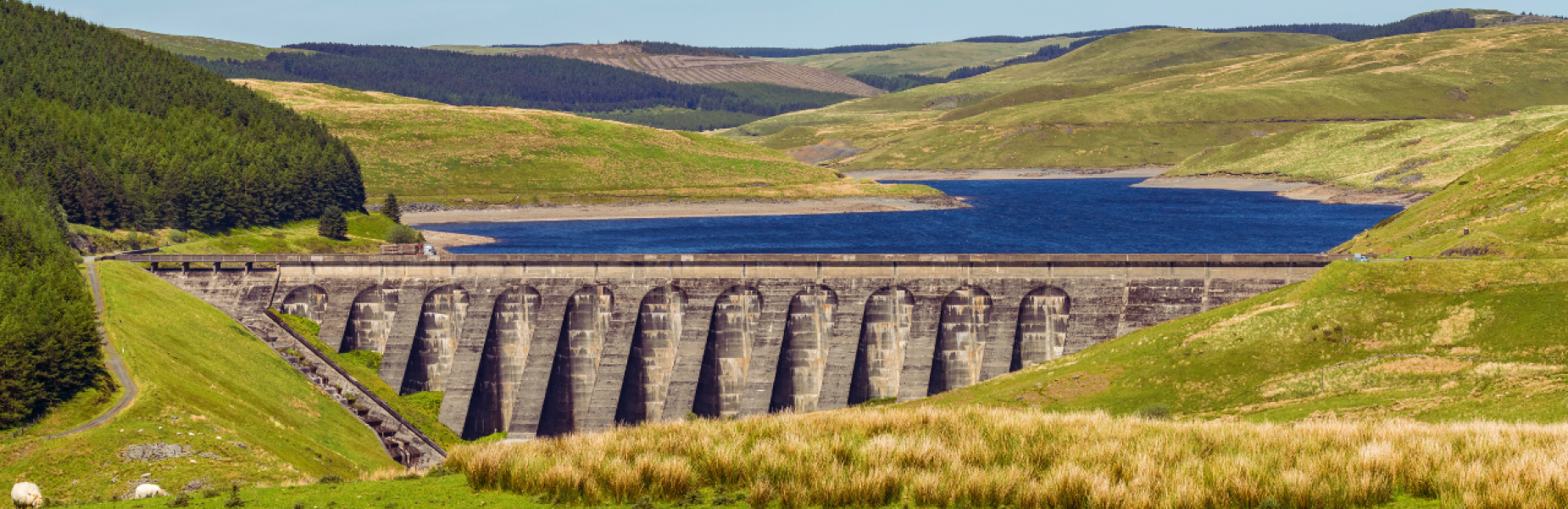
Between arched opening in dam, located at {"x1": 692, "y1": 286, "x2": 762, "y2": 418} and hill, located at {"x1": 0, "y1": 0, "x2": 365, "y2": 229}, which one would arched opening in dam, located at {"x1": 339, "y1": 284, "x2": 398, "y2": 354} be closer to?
arched opening in dam, located at {"x1": 692, "y1": 286, "x2": 762, "y2": 418}

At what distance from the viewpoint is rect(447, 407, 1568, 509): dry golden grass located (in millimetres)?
26766

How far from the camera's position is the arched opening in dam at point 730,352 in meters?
71.4

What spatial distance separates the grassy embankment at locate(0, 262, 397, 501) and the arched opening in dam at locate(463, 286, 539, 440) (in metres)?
10.7

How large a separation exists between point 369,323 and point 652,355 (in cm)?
2028

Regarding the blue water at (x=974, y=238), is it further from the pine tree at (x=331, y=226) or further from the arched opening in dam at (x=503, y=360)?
the arched opening in dam at (x=503, y=360)

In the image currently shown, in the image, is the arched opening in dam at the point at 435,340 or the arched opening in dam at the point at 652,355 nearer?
the arched opening in dam at the point at 652,355

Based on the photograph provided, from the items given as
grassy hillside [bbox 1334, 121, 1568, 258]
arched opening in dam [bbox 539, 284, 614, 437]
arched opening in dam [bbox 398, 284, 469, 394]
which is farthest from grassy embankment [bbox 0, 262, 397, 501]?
grassy hillside [bbox 1334, 121, 1568, 258]

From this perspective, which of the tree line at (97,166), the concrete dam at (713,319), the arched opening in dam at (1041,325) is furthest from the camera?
the arched opening in dam at (1041,325)

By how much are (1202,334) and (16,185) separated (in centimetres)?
9742

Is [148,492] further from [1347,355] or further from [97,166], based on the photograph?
[97,166]

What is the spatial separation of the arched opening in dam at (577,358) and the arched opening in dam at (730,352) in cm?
703

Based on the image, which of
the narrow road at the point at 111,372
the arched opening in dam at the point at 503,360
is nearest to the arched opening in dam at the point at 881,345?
the arched opening in dam at the point at 503,360

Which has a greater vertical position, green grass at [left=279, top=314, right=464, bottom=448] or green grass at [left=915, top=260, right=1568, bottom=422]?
green grass at [left=915, top=260, right=1568, bottom=422]

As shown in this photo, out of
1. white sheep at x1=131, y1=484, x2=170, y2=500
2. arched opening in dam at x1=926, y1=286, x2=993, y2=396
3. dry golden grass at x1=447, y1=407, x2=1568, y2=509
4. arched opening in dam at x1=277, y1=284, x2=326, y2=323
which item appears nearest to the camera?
dry golden grass at x1=447, y1=407, x2=1568, y2=509
